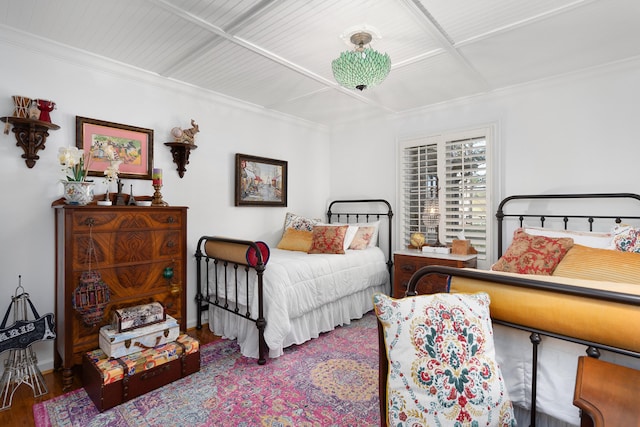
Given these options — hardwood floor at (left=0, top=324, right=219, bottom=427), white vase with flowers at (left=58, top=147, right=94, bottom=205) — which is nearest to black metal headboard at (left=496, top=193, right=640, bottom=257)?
white vase with flowers at (left=58, top=147, right=94, bottom=205)

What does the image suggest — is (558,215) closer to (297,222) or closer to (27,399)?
(297,222)

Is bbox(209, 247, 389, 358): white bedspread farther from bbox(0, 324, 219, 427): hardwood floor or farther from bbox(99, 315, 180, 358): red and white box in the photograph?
bbox(0, 324, 219, 427): hardwood floor

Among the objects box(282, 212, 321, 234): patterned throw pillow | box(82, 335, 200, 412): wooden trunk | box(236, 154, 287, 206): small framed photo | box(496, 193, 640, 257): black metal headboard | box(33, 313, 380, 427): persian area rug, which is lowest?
box(33, 313, 380, 427): persian area rug

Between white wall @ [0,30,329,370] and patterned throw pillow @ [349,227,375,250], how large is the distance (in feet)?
3.18

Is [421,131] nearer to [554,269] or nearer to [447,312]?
[554,269]

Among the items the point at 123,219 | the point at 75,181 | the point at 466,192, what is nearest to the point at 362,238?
the point at 466,192

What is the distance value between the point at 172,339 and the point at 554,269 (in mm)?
2659

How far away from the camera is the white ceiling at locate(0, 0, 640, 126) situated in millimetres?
1869

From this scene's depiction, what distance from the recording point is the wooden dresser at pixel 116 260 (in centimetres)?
207

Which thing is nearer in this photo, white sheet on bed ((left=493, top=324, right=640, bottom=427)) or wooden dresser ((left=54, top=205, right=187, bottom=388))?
white sheet on bed ((left=493, top=324, right=640, bottom=427))

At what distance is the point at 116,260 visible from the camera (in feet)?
7.50

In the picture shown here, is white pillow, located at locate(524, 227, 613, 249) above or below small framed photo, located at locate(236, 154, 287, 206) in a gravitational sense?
below

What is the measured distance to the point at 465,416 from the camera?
1.11 meters

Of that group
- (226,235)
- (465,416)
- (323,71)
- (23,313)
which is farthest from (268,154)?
(465,416)
